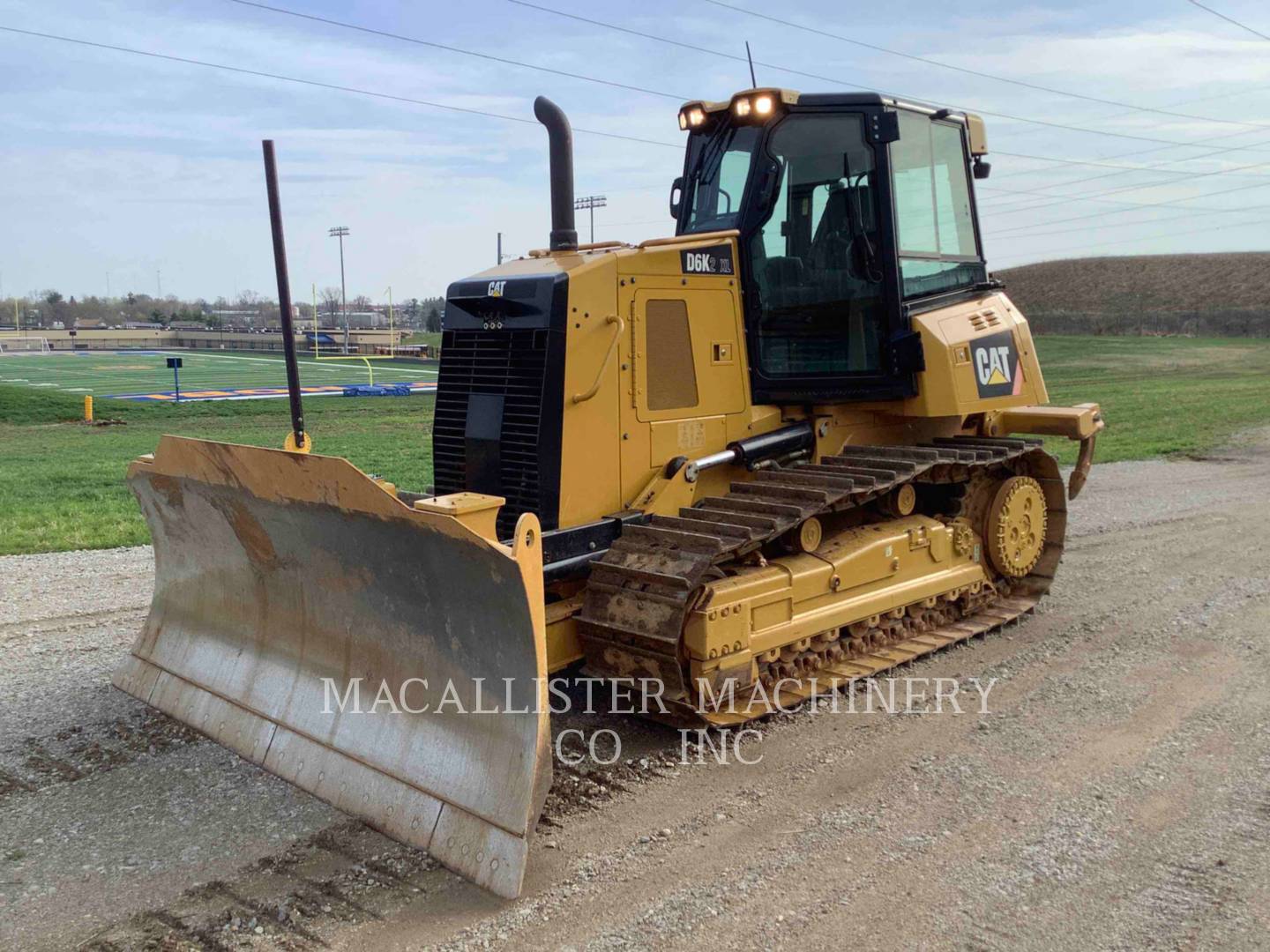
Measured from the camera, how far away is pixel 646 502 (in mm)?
5738

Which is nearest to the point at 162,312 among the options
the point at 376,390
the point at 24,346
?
the point at 24,346

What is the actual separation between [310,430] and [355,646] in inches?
681

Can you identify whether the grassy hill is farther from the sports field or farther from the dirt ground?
the dirt ground

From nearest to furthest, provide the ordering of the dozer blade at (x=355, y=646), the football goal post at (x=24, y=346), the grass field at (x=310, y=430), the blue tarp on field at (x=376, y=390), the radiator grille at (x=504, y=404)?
the dozer blade at (x=355, y=646) < the radiator grille at (x=504, y=404) < the grass field at (x=310, y=430) < the blue tarp on field at (x=376, y=390) < the football goal post at (x=24, y=346)

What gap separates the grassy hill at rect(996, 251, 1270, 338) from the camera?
5544 cm

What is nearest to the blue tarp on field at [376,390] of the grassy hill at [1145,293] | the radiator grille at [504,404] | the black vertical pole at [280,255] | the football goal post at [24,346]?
the radiator grille at [504,404]

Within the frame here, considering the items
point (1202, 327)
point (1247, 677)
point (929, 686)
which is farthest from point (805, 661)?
point (1202, 327)

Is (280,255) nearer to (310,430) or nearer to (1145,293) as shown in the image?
(310,430)

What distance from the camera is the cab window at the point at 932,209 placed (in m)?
6.60

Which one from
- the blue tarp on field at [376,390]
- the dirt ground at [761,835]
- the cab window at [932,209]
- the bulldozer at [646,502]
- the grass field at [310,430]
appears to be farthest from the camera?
the blue tarp on field at [376,390]

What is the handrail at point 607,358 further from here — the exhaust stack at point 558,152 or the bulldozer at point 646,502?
the exhaust stack at point 558,152

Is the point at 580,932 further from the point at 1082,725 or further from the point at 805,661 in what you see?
the point at 1082,725

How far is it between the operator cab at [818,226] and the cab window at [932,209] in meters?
0.02

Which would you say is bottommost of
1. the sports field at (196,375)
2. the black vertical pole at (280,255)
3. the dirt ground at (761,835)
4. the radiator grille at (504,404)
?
the dirt ground at (761,835)
